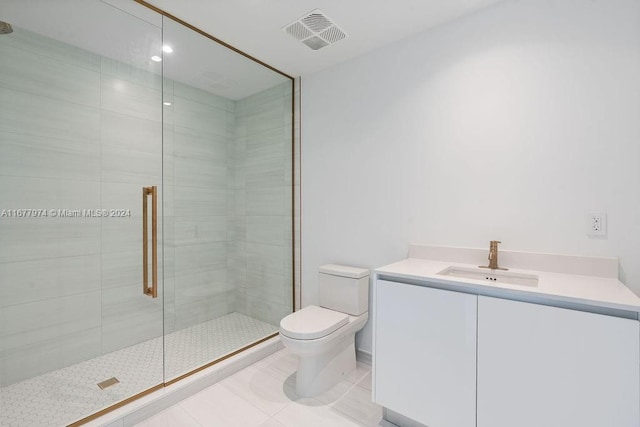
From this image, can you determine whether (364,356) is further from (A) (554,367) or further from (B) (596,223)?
(B) (596,223)

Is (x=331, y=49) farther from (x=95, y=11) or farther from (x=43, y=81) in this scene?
(x=43, y=81)

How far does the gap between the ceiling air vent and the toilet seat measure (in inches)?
74.6

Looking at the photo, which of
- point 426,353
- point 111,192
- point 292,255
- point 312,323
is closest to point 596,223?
point 426,353

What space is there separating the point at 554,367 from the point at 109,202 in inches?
97.6

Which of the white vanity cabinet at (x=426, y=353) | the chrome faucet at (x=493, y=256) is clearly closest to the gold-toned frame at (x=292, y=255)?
the white vanity cabinet at (x=426, y=353)

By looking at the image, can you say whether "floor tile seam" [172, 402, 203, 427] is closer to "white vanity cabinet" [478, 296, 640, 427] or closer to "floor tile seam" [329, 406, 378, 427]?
"floor tile seam" [329, 406, 378, 427]

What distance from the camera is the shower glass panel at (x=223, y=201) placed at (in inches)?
87.7

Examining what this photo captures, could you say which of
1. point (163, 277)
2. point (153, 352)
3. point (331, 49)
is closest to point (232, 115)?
point (331, 49)

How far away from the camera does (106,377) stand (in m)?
1.86

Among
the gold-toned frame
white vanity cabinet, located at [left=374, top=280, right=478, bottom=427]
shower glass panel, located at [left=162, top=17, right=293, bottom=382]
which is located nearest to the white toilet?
white vanity cabinet, located at [left=374, top=280, right=478, bottom=427]

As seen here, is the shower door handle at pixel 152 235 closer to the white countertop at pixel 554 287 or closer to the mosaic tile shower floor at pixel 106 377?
the mosaic tile shower floor at pixel 106 377

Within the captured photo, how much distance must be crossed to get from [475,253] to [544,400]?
2.68ft

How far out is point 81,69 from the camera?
1.84 m

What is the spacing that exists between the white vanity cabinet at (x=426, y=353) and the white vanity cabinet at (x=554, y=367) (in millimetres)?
61
